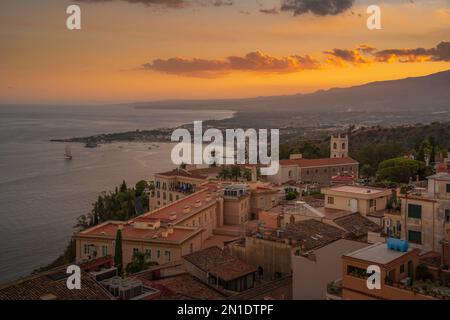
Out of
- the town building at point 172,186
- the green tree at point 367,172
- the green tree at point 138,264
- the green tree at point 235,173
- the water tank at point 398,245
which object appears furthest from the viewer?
the green tree at point 367,172

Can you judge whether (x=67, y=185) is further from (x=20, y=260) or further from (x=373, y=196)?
(x=373, y=196)

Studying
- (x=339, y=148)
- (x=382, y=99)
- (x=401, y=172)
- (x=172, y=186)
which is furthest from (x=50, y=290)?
(x=382, y=99)

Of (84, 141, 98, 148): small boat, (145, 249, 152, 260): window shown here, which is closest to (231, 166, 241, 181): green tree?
(145, 249, 152, 260): window

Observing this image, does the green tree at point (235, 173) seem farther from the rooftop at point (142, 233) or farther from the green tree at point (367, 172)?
the rooftop at point (142, 233)

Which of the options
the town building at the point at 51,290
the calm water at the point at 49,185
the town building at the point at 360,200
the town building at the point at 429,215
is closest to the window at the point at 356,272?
the town building at the point at 429,215

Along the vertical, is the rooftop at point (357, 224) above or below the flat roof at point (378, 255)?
below

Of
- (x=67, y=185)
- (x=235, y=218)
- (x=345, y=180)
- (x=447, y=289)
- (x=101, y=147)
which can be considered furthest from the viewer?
(x=101, y=147)

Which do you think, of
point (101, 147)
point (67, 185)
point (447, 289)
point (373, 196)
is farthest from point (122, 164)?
point (447, 289)
